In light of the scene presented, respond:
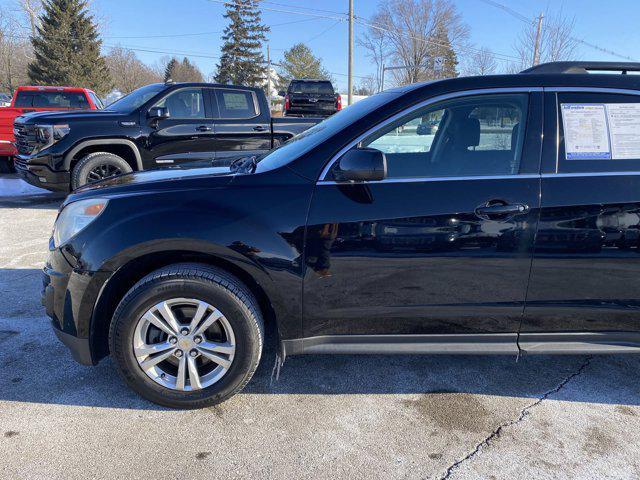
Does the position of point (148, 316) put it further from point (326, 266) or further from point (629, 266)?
point (629, 266)

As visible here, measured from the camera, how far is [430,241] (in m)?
2.50

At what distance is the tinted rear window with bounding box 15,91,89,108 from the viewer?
446 inches

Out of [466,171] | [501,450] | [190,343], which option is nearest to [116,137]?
[190,343]

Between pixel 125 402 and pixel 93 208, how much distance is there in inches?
43.9

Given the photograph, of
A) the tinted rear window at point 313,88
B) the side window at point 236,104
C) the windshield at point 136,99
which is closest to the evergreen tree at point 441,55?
the tinted rear window at point 313,88

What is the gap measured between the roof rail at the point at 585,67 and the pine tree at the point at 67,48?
3914 cm

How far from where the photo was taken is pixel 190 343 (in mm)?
2568

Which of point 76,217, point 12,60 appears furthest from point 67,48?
point 76,217

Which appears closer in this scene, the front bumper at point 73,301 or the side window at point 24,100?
the front bumper at point 73,301

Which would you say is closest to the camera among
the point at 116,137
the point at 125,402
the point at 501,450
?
the point at 501,450

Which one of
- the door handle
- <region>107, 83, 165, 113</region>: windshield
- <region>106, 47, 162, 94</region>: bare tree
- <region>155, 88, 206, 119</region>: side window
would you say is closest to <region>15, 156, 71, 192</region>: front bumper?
<region>107, 83, 165, 113</region>: windshield

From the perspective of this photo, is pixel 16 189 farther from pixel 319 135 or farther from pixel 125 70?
pixel 125 70

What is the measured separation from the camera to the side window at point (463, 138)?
8.60 feet

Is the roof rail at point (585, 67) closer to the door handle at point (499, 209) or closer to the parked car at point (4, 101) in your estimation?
the door handle at point (499, 209)
